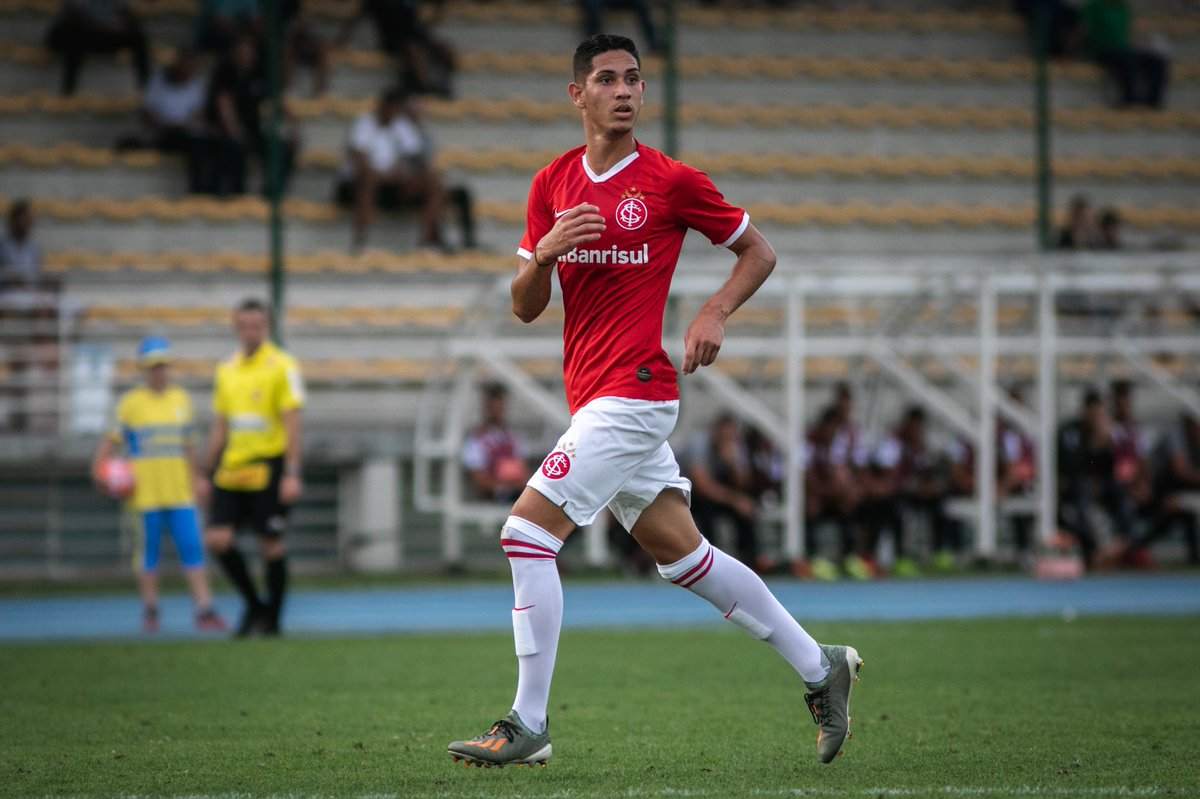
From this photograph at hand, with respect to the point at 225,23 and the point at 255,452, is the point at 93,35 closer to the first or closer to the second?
the point at 225,23

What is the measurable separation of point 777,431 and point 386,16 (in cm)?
820

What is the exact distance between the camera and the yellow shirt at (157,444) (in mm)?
14172

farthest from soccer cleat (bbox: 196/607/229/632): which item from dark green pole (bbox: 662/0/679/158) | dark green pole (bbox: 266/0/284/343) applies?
dark green pole (bbox: 662/0/679/158)

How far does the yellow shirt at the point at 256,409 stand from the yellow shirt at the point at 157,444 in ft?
5.26

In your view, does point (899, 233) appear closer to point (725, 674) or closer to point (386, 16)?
point (386, 16)

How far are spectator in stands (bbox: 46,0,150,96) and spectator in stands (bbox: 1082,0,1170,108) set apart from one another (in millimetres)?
12551

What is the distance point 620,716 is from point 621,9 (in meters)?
17.3

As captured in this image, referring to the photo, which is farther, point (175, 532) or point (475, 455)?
point (475, 455)

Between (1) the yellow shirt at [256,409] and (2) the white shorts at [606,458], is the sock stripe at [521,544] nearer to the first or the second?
(2) the white shorts at [606,458]

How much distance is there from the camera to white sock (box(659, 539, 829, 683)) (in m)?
6.55

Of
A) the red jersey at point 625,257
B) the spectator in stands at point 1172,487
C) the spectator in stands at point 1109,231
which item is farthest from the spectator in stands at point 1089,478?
the red jersey at point 625,257

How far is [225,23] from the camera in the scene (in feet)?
71.8

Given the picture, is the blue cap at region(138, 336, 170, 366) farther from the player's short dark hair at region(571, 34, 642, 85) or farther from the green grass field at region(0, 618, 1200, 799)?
the player's short dark hair at region(571, 34, 642, 85)

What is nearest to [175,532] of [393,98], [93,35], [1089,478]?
[393,98]
